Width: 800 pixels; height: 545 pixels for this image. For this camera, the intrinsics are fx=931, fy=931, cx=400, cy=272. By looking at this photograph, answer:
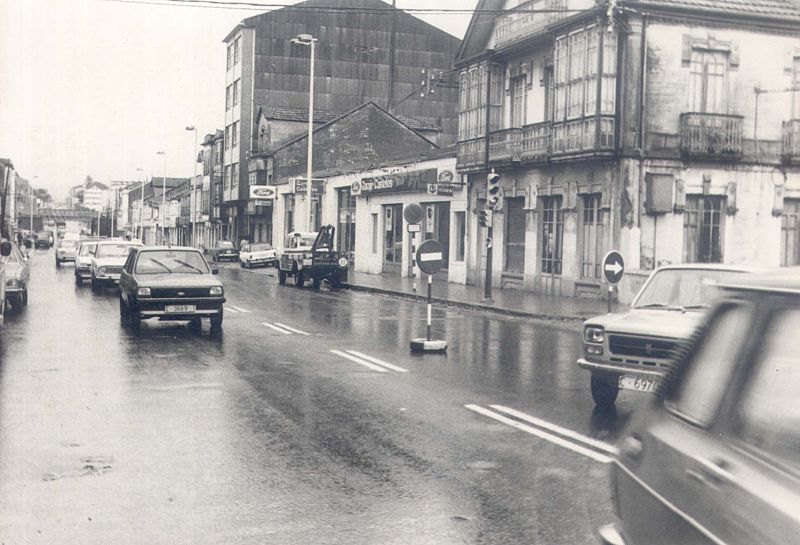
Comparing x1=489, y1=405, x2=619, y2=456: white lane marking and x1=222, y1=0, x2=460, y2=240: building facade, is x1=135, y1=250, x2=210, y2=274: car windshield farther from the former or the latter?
x1=222, y1=0, x2=460, y2=240: building facade

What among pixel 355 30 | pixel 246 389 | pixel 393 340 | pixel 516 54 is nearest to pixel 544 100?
pixel 516 54

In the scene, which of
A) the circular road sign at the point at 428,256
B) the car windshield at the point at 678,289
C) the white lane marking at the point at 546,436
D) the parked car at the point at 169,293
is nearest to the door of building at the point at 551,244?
the circular road sign at the point at 428,256

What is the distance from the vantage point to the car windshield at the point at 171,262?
666 inches

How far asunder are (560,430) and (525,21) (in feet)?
79.1

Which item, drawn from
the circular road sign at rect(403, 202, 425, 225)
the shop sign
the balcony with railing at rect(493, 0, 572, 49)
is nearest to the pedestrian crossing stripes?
the circular road sign at rect(403, 202, 425, 225)

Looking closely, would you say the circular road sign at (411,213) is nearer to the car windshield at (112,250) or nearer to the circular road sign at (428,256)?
the circular road sign at (428,256)

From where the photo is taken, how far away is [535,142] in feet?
93.9

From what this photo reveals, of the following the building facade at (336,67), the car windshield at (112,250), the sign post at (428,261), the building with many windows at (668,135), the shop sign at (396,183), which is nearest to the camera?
the sign post at (428,261)

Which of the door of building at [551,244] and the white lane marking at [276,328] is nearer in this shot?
the white lane marking at [276,328]

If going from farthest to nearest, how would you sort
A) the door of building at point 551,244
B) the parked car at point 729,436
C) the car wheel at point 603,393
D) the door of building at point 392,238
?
1. the door of building at point 392,238
2. the door of building at point 551,244
3. the car wheel at point 603,393
4. the parked car at point 729,436

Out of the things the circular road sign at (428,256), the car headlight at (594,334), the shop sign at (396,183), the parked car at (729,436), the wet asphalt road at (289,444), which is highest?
the shop sign at (396,183)

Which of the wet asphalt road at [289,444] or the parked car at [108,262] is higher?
the parked car at [108,262]

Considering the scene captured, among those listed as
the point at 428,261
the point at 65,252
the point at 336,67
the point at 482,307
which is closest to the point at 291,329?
the point at 428,261

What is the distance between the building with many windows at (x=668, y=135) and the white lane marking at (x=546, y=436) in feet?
51.3
